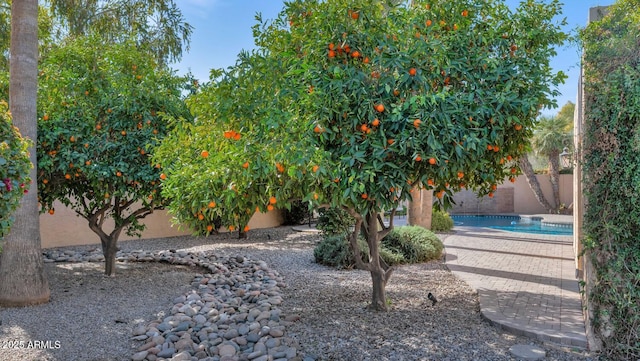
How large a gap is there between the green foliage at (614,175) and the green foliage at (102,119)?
5.56 m

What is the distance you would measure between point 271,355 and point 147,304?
9.41 ft

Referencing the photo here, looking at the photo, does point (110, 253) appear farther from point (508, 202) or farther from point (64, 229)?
point (508, 202)

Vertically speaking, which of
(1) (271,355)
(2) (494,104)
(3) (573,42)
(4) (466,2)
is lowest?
(1) (271,355)

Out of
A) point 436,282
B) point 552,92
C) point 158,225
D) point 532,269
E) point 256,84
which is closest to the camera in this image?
point 256,84

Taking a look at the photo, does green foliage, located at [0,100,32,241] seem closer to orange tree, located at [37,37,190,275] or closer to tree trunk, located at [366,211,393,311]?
orange tree, located at [37,37,190,275]

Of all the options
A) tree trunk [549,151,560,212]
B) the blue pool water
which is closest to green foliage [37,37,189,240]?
the blue pool water

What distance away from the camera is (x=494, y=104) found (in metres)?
4.66

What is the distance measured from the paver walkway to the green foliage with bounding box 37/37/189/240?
535cm

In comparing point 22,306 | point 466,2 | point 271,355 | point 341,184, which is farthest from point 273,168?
point 22,306

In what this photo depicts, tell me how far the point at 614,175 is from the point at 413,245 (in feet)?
20.4

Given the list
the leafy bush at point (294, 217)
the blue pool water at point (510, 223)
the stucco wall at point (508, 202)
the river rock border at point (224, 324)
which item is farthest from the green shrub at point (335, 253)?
the stucco wall at point (508, 202)

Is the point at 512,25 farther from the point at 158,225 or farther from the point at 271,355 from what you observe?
the point at 158,225

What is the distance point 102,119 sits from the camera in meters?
7.40

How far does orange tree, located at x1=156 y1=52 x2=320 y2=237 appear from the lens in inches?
162
